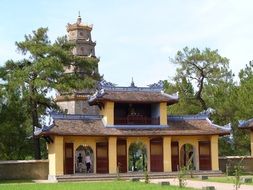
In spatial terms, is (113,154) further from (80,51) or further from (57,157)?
(80,51)

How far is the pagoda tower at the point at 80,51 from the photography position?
5319 cm

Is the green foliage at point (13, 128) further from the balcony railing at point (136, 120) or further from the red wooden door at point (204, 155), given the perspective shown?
the red wooden door at point (204, 155)

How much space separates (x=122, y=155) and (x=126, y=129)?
1.88 meters

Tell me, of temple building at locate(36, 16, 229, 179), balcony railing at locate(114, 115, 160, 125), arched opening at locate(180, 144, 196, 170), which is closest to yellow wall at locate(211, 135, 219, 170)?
temple building at locate(36, 16, 229, 179)

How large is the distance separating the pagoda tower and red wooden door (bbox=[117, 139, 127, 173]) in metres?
16.9

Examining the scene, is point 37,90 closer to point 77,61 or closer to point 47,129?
point 77,61

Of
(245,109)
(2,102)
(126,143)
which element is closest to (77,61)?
(2,102)

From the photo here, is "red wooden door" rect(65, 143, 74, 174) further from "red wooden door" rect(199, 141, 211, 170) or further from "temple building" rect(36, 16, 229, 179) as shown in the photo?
"red wooden door" rect(199, 141, 211, 170)

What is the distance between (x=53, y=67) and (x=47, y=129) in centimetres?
704

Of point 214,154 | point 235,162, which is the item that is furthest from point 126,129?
point 235,162

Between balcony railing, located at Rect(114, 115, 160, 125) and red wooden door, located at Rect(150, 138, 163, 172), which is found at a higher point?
balcony railing, located at Rect(114, 115, 160, 125)

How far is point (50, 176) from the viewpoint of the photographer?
35.2m

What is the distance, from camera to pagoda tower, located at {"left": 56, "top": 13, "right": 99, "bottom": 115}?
53188 millimetres

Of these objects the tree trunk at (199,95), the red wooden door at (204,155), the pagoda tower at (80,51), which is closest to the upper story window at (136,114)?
the red wooden door at (204,155)
